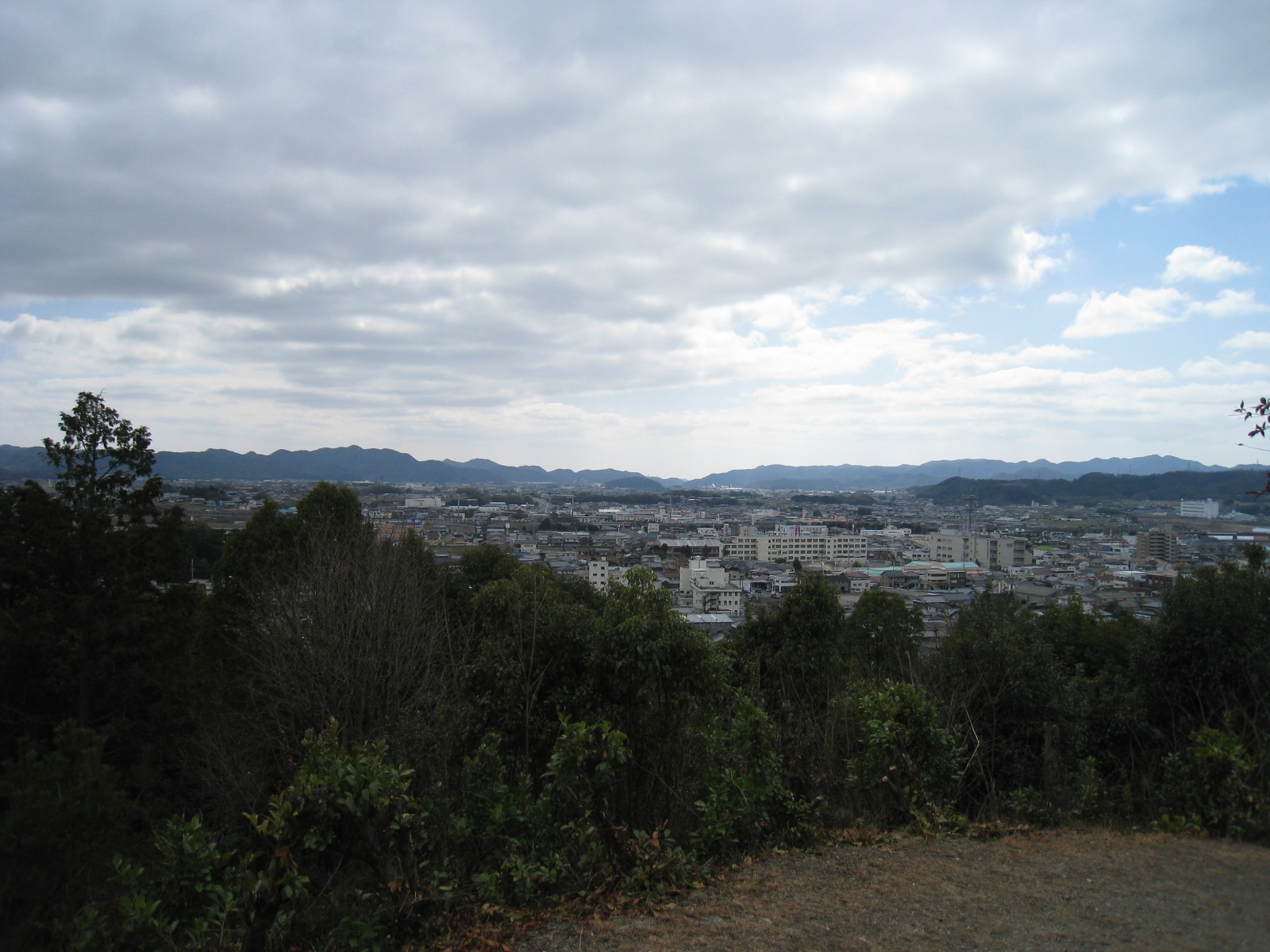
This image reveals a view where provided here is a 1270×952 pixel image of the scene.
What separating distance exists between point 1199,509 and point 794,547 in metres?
18.7

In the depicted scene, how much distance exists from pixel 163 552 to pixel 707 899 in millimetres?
10276

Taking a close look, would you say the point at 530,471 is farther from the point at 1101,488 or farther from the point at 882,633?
the point at 882,633

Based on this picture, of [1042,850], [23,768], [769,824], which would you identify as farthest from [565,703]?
[23,768]

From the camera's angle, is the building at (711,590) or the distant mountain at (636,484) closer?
the building at (711,590)

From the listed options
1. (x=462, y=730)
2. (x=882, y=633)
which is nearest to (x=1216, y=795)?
(x=462, y=730)

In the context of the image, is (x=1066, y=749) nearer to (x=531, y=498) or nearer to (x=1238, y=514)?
(x=1238, y=514)

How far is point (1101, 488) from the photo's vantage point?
42844 millimetres

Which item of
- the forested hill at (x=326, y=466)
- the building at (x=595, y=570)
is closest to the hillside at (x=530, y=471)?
the forested hill at (x=326, y=466)

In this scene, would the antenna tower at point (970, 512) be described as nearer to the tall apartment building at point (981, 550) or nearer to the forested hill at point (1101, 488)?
the forested hill at point (1101, 488)

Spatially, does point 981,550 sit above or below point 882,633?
above

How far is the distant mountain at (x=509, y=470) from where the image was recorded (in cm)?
3953

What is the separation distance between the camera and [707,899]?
4.07 meters

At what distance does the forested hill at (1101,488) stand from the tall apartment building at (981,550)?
5820mm

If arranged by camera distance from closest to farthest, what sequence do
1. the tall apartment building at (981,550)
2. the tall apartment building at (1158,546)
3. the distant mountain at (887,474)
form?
the tall apartment building at (1158,546)
the tall apartment building at (981,550)
the distant mountain at (887,474)
